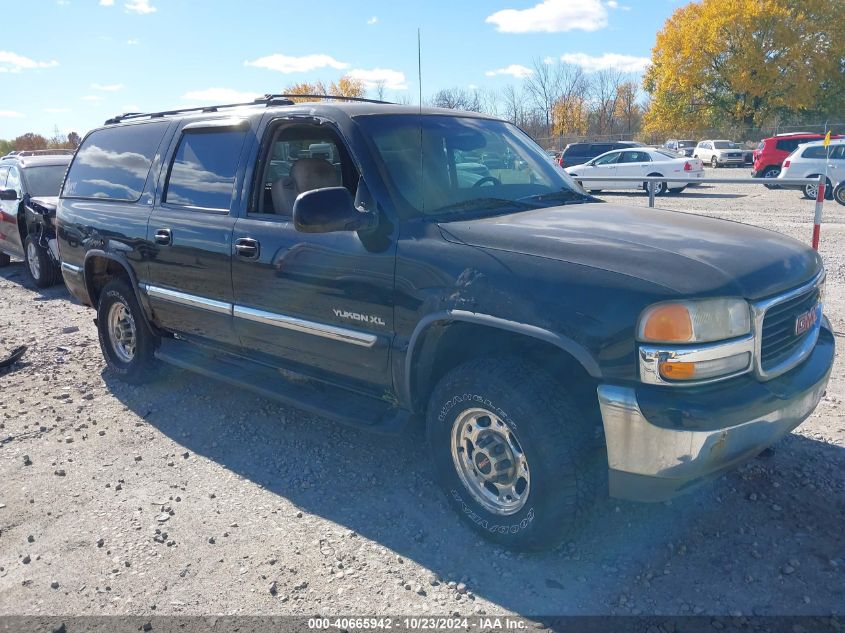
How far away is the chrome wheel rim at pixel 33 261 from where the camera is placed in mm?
9930

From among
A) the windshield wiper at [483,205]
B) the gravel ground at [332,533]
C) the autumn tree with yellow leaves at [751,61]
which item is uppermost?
the autumn tree with yellow leaves at [751,61]

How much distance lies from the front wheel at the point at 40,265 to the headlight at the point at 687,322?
9.32 metres

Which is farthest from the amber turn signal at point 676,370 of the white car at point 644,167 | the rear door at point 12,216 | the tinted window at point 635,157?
the tinted window at point 635,157

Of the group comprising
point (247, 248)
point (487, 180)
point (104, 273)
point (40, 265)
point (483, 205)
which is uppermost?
point (487, 180)

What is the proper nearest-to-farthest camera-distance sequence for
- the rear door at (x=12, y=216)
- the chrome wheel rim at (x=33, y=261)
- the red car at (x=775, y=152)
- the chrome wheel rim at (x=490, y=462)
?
the chrome wheel rim at (x=490, y=462)
the chrome wheel rim at (x=33, y=261)
the rear door at (x=12, y=216)
the red car at (x=775, y=152)

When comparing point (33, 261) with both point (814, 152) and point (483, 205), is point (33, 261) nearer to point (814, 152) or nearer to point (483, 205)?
point (483, 205)

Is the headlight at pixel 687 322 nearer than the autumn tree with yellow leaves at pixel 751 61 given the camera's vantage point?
Yes

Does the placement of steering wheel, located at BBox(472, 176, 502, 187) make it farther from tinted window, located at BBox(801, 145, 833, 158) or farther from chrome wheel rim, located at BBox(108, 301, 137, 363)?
tinted window, located at BBox(801, 145, 833, 158)

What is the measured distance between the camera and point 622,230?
3.28 meters

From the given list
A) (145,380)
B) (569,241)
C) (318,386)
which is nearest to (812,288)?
(569,241)

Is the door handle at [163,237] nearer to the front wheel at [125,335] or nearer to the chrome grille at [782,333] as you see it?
the front wheel at [125,335]

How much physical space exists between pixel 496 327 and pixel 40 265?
29.1ft

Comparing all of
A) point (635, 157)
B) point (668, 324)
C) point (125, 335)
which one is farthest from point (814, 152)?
point (668, 324)

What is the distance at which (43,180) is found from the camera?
1040cm
